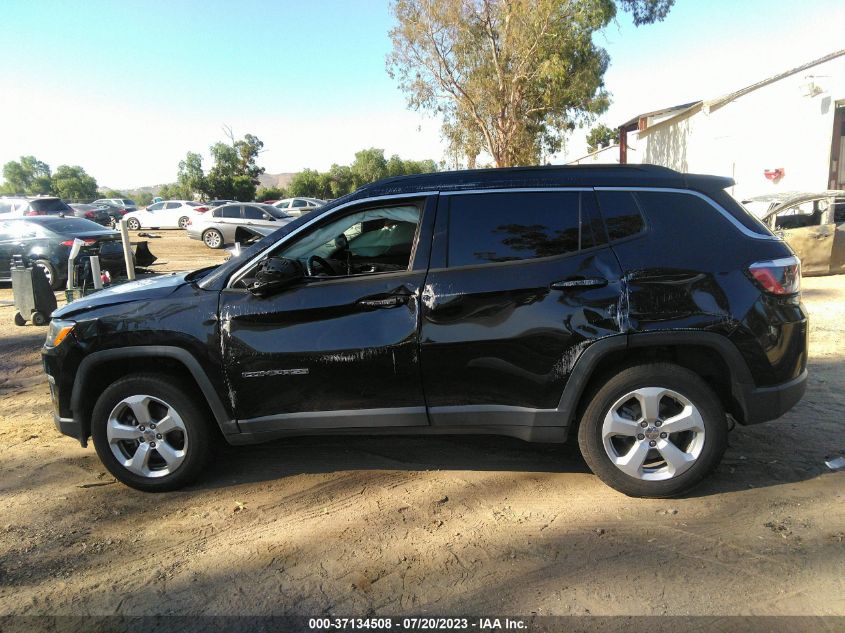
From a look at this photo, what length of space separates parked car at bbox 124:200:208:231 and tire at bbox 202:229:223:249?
8752 mm

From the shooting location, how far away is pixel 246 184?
53.5 metres

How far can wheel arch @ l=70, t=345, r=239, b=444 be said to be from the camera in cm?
343

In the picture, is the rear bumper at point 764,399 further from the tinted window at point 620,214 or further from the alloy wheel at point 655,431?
the tinted window at point 620,214

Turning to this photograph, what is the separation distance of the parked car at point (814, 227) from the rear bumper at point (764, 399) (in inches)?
327

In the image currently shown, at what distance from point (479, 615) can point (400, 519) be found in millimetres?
869

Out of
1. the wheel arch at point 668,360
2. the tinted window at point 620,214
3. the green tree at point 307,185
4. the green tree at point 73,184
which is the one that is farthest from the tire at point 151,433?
the green tree at point 73,184

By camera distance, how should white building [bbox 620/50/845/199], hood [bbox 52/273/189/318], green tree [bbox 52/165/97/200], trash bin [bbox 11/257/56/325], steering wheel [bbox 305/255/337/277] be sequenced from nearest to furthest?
hood [bbox 52/273/189/318] < steering wheel [bbox 305/255/337/277] < trash bin [bbox 11/257/56/325] < white building [bbox 620/50/845/199] < green tree [bbox 52/165/97/200]

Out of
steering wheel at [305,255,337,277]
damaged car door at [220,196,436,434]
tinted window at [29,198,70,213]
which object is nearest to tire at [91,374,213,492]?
damaged car door at [220,196,436,434]

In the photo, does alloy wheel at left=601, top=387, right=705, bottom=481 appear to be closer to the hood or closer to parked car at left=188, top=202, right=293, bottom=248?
the hood

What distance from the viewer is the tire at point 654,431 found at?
3.22 meters

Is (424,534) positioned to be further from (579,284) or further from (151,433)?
(151,433)

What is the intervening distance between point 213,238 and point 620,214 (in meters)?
19.6

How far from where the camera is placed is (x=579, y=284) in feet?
10.6

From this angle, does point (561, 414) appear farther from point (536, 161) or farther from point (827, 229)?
point (536, 161)
